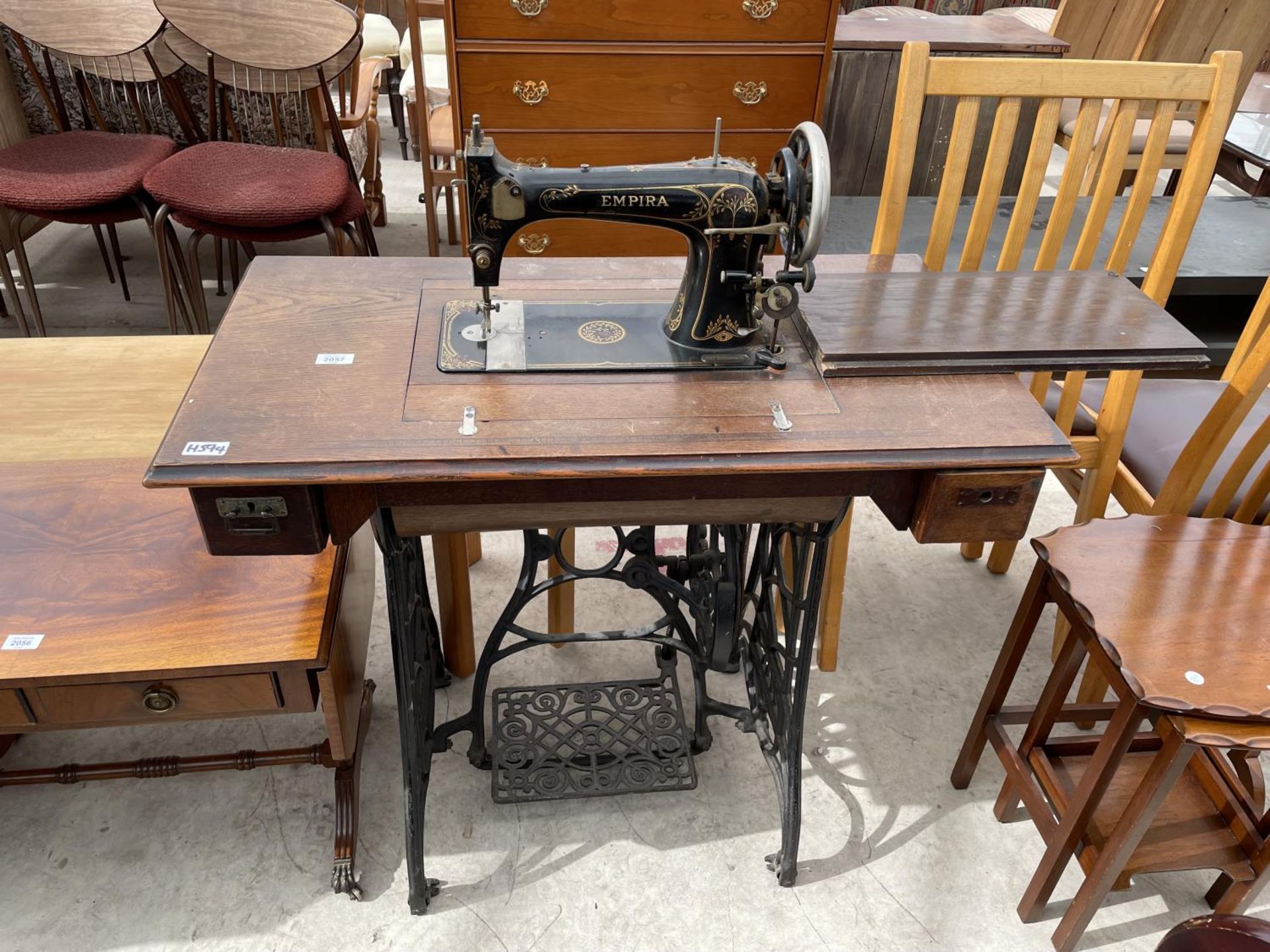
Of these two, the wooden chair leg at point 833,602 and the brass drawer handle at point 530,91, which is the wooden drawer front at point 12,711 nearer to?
the wooden chair leg at point 833,602

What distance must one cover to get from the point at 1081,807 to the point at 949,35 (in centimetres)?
319

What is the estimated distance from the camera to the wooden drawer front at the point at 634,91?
2.54 m

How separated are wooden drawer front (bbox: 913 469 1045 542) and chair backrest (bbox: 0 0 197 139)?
3.00 m

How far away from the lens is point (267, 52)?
2859 mm

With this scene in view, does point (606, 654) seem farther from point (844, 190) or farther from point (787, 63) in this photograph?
point (844, 190)

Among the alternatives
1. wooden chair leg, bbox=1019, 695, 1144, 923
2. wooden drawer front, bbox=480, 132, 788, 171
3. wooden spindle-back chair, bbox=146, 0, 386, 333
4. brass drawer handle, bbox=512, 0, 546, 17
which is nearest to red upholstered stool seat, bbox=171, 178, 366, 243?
wooden spindle-back chair, bbox=146, 0, 386, 333

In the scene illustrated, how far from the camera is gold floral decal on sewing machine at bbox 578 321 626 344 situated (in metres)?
1.36

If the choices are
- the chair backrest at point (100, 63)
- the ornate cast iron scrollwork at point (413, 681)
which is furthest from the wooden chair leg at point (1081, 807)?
the chair backrest at point (100, 63)

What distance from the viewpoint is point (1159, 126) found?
171cm

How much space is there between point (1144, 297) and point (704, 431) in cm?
82

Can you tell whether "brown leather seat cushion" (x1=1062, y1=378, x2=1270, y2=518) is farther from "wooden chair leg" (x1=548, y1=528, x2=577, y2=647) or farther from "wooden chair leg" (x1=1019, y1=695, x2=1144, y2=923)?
"wooden chair leg" (x1=548, y1=528, x2=577, y2=647)

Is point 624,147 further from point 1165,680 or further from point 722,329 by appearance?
point 1165,680

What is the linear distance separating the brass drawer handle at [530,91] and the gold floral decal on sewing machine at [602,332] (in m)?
1.47

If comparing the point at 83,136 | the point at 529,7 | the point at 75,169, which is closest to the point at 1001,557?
the point at 529,7
